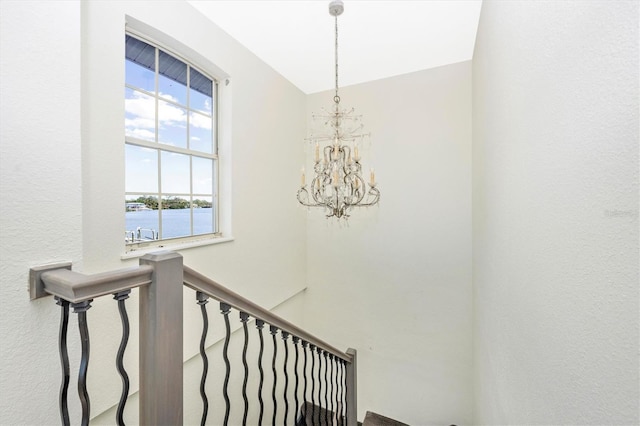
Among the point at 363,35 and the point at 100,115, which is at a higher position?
the point at 363,35

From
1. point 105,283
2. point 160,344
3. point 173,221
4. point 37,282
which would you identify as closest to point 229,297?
point 160,344

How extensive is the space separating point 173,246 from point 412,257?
2.84 metres

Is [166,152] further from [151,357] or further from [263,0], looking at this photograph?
[151,357]

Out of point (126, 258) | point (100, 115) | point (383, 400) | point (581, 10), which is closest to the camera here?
point (581, 10)

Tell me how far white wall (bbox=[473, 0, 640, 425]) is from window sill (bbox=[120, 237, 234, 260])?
2053 mm

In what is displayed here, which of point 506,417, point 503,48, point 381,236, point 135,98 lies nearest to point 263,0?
point 135,98

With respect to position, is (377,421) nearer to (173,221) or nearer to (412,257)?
(412,257)

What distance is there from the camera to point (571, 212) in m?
0.73

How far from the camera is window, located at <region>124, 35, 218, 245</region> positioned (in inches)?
79.0

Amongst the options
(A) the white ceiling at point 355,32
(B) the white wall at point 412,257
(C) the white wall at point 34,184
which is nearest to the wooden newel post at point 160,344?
(C) the white wall at point 34,184

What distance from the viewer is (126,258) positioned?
1.80m

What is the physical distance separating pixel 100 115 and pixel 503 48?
8.26ft

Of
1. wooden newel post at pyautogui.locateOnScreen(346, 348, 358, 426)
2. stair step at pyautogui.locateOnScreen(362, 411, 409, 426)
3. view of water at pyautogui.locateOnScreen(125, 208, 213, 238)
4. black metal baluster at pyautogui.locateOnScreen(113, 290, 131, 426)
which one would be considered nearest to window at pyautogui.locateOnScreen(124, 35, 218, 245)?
Answer: view of water at pyautogui.locateOnScreen(125, 208, 213, 238)

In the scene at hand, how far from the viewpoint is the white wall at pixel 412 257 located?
10.6 feet
